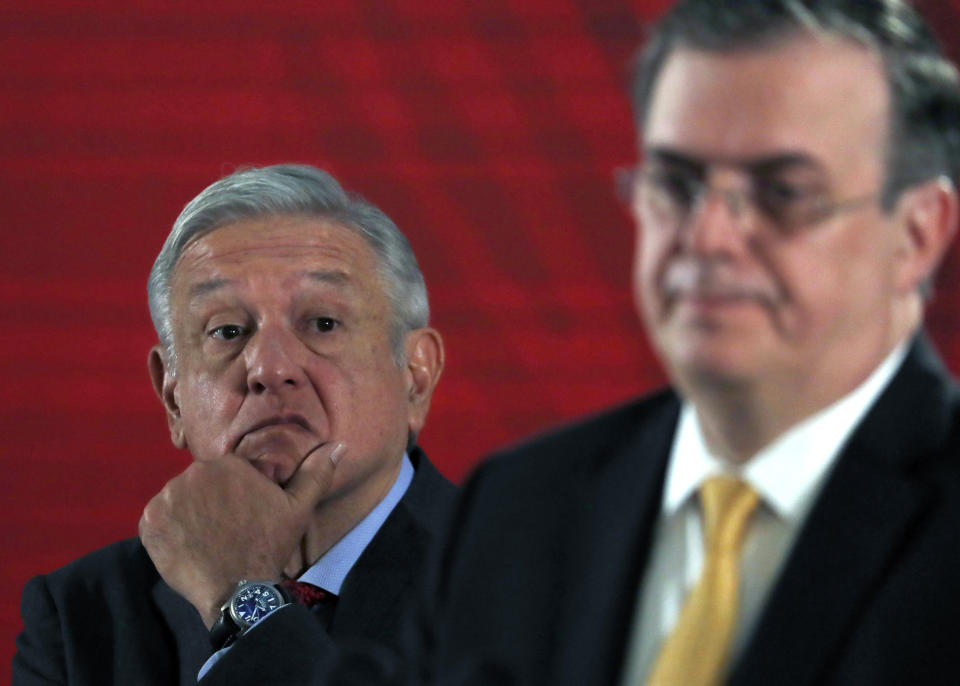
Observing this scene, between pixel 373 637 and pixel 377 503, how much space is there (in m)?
0.21

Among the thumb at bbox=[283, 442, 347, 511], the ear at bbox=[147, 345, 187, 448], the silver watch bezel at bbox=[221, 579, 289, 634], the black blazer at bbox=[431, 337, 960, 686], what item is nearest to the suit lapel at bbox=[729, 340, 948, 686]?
the black blazer at bbox=[431, 337, 960, 686]

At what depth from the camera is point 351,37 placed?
2.92m

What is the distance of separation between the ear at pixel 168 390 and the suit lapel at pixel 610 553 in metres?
1.00

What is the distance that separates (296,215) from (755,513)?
3.40 feet

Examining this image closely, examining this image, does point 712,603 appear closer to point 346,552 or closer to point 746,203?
point 746,203

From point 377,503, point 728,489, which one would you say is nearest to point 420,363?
point 377,503

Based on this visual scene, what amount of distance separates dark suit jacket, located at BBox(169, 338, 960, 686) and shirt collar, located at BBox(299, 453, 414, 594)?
692 millimetres

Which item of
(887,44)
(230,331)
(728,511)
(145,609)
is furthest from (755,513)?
(145,609)

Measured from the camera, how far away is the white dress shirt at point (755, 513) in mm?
747

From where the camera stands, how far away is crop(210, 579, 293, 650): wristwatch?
1.38m

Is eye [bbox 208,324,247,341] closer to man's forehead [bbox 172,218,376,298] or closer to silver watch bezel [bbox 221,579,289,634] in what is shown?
man's forehead [bbox 172,218,376,298]

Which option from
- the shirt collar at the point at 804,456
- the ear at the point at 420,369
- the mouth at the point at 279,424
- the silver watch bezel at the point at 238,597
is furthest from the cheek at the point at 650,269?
the ear at the point at 420,369

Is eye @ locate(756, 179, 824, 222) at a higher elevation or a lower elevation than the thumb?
higher

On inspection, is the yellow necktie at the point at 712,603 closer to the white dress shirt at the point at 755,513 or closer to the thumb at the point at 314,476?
the white dress shirt at the point at 755,513
